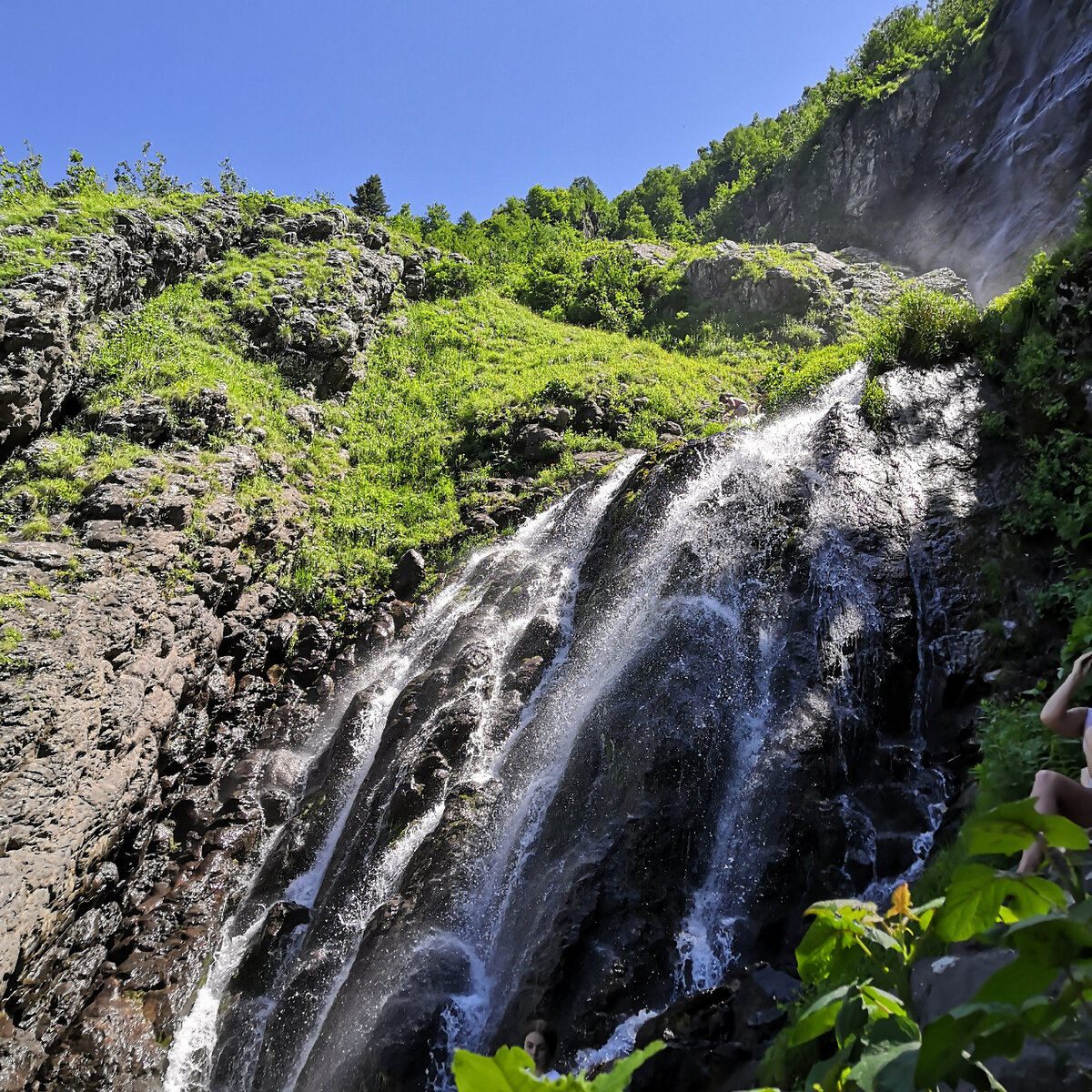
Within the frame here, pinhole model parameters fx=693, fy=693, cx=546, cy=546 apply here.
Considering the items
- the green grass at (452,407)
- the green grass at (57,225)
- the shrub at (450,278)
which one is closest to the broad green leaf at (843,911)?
the green grass at (452,407)

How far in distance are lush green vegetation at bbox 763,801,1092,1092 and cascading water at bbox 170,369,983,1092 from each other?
4986 mm

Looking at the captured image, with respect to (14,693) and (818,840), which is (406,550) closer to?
(14,693)

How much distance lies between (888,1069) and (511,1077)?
0.60 metres

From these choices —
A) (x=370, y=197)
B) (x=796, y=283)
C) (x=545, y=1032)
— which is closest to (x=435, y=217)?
(x=370, y=197)

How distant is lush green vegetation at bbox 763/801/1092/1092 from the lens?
888 mm

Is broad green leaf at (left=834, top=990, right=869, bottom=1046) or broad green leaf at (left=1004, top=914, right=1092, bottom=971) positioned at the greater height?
broad green leaf at (left=1004, top=914, right=1092, bottom=971)

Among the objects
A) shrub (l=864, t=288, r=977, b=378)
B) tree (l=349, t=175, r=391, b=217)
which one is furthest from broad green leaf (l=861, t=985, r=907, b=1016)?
tree (l=349, t=175, r=391, b=217)

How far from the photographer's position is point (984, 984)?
2.59 feet

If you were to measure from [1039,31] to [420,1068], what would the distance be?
33503 mm

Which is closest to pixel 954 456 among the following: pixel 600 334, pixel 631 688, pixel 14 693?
pixel 631 688

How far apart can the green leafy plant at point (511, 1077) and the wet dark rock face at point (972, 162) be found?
23.9 m

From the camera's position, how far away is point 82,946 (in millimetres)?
8133

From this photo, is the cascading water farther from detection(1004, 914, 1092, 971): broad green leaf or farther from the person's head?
detection(1004, 914, 1092, 971): broad green leaf

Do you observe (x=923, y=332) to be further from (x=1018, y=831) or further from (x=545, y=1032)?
(x=1018, y=831)
